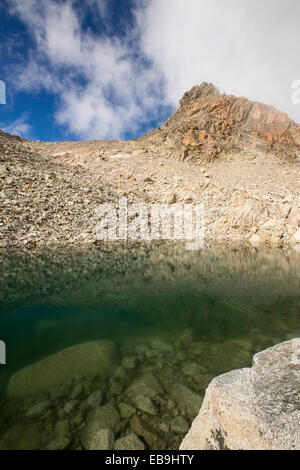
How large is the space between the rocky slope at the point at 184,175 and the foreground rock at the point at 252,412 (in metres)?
19.0

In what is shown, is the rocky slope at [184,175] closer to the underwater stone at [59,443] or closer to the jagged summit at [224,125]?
the jagged summit at [224,125]

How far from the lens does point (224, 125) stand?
160 ft

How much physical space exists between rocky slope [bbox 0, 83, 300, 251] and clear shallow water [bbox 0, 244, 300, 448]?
834 cm

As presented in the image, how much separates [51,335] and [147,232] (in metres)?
20.3

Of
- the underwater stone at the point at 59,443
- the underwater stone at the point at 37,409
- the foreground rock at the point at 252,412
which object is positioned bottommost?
the underwater stone at the point at 59,443

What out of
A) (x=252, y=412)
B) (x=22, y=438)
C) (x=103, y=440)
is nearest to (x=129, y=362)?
(x=103, y=440)

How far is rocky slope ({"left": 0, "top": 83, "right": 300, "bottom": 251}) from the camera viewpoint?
73.5 feet

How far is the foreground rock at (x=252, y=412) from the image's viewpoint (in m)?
2.10

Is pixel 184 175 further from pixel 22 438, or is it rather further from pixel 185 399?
pixel 22 438

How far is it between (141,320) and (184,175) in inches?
1246

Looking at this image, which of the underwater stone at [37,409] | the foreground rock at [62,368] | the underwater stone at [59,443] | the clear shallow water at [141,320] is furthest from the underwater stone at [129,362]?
the underwater stone at [59,443]
